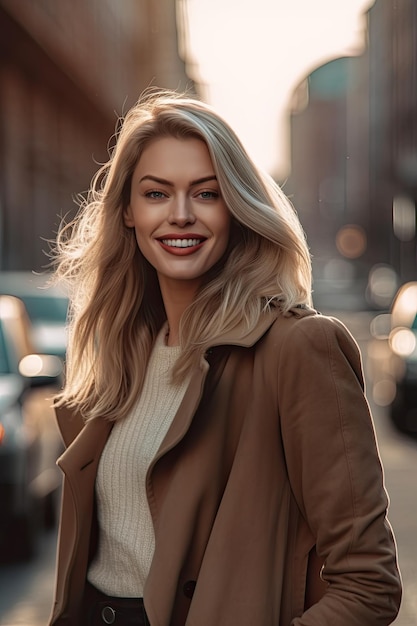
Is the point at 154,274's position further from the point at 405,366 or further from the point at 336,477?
the point at 405,366

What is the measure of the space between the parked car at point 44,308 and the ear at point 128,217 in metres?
7.82

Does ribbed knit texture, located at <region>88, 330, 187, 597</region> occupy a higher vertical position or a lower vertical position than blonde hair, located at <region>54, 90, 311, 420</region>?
lower

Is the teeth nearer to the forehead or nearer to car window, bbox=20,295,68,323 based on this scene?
the forehead

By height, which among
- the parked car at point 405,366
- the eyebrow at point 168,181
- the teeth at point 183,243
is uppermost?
the eyebrow at point 168,181

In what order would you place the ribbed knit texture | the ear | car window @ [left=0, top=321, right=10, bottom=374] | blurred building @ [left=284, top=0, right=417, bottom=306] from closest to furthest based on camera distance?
the ribbed knit texture → the ear → car window @ [left=0, top=321, right=10, bottom=374] → blurred building @ [left=284, top=0, right=417, bottom=306]

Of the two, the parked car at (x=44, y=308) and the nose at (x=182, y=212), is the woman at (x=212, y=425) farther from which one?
the parked car at (x=44, y=308)

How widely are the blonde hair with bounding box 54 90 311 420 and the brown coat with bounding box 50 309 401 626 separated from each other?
5.1 inches

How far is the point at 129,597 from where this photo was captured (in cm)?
253

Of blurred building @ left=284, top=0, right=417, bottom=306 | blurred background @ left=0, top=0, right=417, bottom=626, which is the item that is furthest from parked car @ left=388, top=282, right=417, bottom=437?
blurred building @ left=284, top=0, right=417, bottom=306

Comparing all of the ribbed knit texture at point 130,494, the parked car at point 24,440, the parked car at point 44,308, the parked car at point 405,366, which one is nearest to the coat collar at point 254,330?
the ribbed knit texture at point 130,494

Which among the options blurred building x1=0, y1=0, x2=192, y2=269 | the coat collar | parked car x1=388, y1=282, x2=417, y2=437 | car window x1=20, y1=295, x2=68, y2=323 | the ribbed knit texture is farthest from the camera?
blurred building x1=0, y1=0, x2=192, y2=269

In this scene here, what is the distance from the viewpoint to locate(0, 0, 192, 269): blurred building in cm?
2677

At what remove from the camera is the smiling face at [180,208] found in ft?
8.61

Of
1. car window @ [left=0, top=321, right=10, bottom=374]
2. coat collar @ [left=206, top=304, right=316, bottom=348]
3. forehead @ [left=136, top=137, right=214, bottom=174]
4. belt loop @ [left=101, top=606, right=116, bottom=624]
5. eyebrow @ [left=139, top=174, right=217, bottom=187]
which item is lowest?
belt loop @ [left=101, top=606, right=116, bottom=624]
